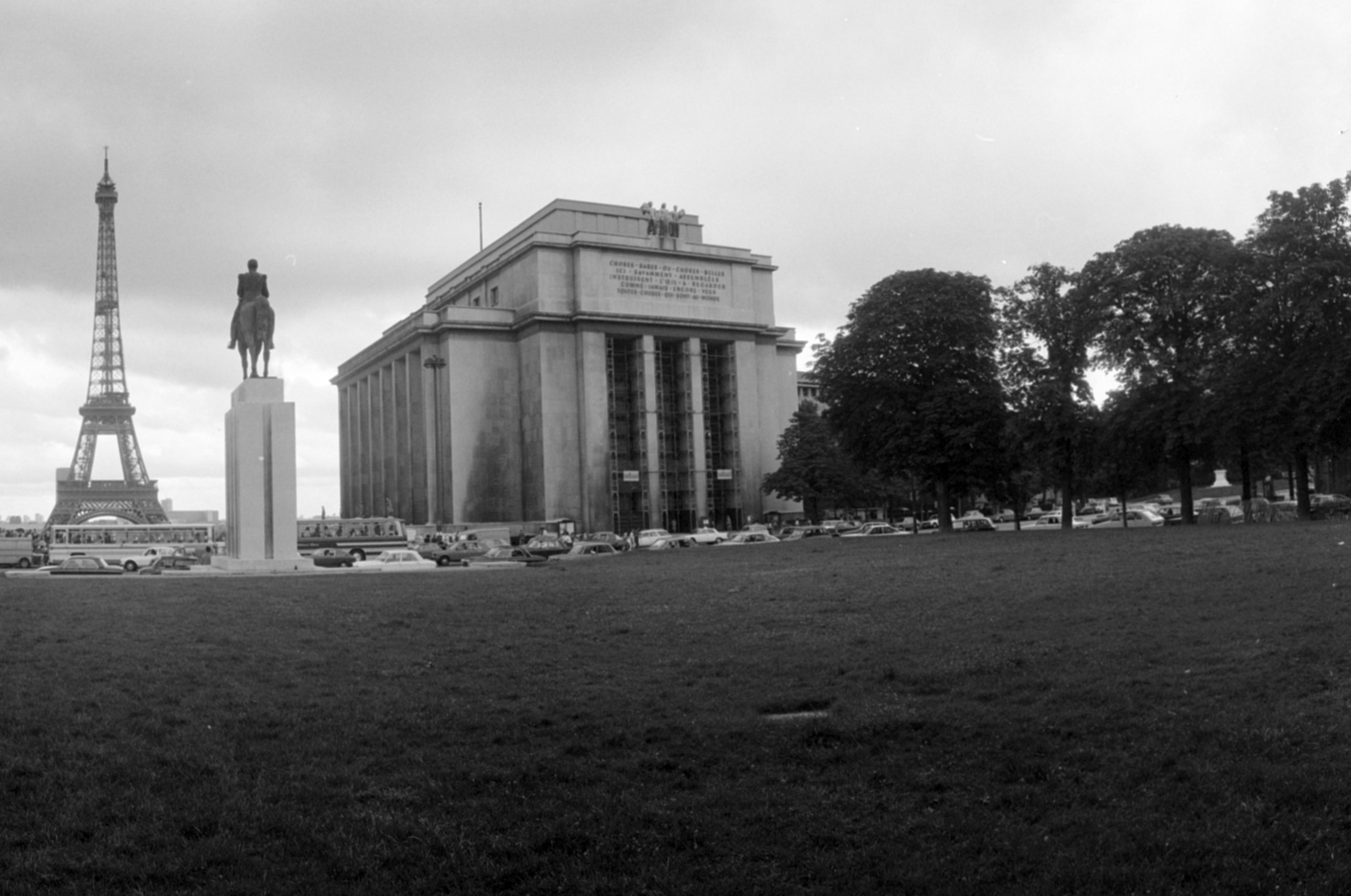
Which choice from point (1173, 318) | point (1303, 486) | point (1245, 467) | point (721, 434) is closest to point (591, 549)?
point (1173, 318)

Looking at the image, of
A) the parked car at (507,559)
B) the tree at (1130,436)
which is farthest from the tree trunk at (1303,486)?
the parked car at (507,559)

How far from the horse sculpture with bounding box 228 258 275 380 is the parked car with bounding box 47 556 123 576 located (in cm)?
1486

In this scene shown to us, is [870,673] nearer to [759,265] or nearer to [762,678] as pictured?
[762,678]

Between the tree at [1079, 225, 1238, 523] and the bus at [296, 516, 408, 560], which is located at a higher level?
the tree at [1079, 225, 1238, 523]

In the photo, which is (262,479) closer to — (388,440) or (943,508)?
(943,508)

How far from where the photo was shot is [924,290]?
6862cm

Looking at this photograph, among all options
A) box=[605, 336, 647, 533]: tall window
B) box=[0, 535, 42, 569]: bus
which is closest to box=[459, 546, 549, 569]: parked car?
box=[0, 535, 42, 569]: bus

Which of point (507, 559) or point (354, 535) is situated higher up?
point (354, 535)

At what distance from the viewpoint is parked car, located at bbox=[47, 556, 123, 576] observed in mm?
53625

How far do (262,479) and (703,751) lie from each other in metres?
35.4

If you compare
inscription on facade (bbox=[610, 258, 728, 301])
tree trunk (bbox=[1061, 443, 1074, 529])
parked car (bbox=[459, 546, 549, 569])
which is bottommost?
parked car (bbox=[459, 546, 549, 569])

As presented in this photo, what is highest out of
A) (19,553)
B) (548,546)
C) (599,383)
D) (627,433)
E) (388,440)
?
(599,383)

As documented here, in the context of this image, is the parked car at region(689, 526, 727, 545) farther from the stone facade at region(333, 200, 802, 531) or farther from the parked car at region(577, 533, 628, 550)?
the stone facade at region(333, 200, 802, 531)

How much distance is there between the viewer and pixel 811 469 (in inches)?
4136
